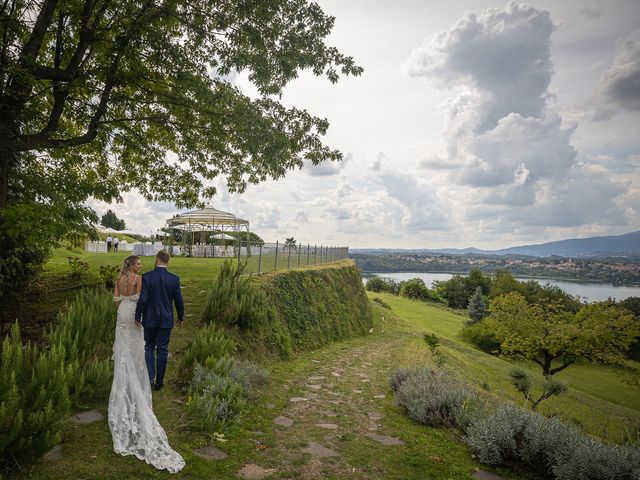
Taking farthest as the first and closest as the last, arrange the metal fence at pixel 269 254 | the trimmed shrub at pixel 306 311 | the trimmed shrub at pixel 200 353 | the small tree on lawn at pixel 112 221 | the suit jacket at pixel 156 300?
the small tree on lawn at pixel 112 221, the metal fence at pixel 269 254, the trimmed shrub at pixel 306 311, the trimmed shrub at pixel 200 353, the suit jacket at pixel 156 300

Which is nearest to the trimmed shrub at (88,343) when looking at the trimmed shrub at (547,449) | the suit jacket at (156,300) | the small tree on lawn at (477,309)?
the suit jacket at (156,300)

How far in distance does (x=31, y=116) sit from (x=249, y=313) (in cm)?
650

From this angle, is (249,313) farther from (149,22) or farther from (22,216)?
(149,22)

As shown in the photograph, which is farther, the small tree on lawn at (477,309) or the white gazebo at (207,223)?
the small tree on lawn at (477,309)

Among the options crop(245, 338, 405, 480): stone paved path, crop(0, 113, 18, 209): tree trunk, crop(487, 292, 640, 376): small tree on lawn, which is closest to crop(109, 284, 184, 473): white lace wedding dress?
crop(245, 338, 405, 480): stone paved path

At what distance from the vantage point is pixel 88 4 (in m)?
7.13

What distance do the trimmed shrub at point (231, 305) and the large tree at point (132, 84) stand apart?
10.2ft

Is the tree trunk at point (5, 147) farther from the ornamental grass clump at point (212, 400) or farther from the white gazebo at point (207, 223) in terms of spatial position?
the white gazebo at point (207, 223)

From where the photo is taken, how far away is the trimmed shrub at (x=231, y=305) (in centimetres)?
884

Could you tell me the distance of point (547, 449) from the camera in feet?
14.1

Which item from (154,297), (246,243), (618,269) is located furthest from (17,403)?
(618,269)

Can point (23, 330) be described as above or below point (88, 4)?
below

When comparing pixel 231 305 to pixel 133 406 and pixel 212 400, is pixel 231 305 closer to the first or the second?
pixel 212 400

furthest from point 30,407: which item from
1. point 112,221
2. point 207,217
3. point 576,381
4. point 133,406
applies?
point 112,221
